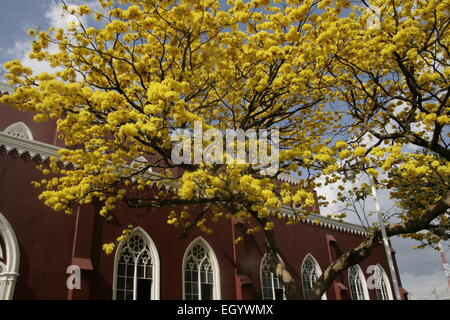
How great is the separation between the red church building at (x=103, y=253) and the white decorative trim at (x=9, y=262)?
24 millimetres

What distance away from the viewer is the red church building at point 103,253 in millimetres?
10320

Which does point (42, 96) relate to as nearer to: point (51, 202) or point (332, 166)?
point (51, 202)

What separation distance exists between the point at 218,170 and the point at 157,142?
151 centimetres

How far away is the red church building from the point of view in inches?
406

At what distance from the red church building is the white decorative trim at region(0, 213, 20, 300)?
0.02 meters

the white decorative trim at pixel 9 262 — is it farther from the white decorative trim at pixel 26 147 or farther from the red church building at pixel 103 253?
the white decorative trim at pixel 26 147

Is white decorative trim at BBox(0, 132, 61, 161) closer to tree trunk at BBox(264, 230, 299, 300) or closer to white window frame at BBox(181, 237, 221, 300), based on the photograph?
white window frame at BBox(181, 237, 221, 300)

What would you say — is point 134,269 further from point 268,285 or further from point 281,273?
point 268,285

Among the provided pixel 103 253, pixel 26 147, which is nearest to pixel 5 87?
pixel 26 147

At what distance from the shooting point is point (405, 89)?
10602mm

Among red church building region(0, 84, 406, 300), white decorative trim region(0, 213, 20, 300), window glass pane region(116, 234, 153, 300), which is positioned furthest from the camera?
window glass pane region(116, 234, 153, 300)

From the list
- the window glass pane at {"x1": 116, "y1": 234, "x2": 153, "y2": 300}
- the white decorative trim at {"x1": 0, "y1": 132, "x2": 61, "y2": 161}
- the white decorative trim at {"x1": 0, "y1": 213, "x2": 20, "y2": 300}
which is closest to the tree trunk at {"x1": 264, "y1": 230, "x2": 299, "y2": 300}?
the window glass pane at {"x1": 116, "y1": 234, "x2": 153, "y2": 300}

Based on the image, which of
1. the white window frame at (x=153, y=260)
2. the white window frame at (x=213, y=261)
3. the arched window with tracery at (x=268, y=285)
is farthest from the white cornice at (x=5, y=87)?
the arched window with tracery at (x=268, y=285)

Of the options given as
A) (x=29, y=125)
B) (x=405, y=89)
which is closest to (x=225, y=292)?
(x=405, y=89)
